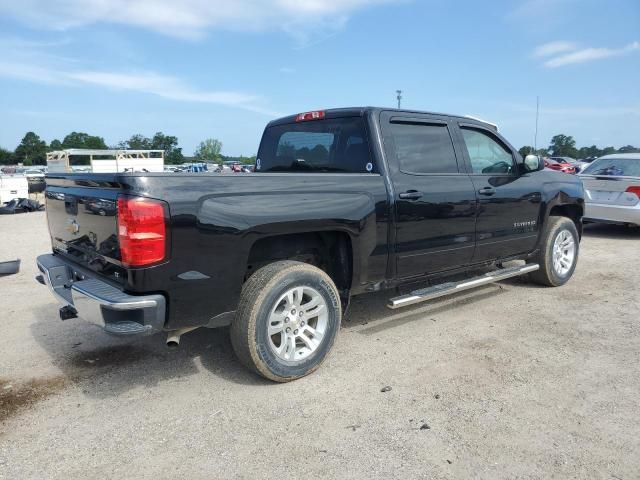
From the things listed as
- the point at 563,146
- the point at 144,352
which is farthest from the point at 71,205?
the point at 563,146

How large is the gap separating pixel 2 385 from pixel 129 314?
1.40m

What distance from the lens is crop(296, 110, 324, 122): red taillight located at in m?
4.36

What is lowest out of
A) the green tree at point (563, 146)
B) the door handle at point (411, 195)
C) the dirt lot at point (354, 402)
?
the dirt lot at point (354, 402)

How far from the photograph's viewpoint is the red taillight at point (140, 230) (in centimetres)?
269

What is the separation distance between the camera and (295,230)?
Answer: 10.8 ft

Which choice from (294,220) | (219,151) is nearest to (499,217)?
(294,220)

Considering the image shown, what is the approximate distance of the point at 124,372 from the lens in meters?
3.57

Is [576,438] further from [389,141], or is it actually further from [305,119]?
[305,119]

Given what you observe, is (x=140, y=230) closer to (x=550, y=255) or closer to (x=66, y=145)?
(x=550, y=255)

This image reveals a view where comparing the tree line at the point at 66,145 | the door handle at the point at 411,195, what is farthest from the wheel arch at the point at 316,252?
the tree line at the point at 66,145

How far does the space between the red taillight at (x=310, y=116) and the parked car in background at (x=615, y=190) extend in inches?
270

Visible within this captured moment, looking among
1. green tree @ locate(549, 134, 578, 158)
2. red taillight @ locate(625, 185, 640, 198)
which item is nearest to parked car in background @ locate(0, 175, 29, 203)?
red taillight @ locate(625, 185, 640, 198)

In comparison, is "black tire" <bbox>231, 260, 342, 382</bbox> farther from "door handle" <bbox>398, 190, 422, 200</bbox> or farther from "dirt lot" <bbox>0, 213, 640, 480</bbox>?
"door handle" <bbox>398, 190, 422, 200</bbox>

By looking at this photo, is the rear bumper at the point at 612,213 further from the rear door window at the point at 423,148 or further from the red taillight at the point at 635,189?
the rear door window at the point at 423,148
